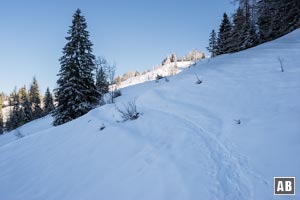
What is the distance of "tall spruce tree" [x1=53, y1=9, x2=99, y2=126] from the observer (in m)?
17.6

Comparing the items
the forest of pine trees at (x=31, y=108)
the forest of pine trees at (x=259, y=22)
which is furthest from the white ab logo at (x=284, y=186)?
the forest of pine trees at (x=31, y=108)

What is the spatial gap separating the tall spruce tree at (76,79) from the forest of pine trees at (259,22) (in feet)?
39.2

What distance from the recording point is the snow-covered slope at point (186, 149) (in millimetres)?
3186

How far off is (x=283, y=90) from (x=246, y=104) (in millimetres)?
858

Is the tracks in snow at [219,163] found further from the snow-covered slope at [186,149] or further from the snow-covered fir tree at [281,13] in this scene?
the snow-covered fir tree at [281,13]

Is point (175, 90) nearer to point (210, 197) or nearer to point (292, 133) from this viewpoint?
point (292, 133)

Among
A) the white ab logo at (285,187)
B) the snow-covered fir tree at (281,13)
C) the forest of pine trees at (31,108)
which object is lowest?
the forest of pine trees at (31,108)

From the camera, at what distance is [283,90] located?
17.0 ft

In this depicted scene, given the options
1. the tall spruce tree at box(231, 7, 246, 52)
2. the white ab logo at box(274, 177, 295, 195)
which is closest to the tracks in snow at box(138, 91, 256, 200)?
the white ab logo at box(274, 177, 295, 195)

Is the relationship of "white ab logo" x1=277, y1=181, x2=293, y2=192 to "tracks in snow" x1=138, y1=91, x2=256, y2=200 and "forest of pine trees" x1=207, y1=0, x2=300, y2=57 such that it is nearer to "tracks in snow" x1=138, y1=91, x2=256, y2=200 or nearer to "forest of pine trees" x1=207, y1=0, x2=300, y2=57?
"tracks in snow" x1=138, y1=91, x2=256, y2=200

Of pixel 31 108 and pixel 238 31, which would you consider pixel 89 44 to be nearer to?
pixel 238 31

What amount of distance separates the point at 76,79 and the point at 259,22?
14.8 metres

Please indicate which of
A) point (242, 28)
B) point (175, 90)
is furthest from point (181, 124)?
point (242, 28)

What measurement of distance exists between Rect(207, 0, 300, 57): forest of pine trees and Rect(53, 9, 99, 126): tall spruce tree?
11.9 meters
